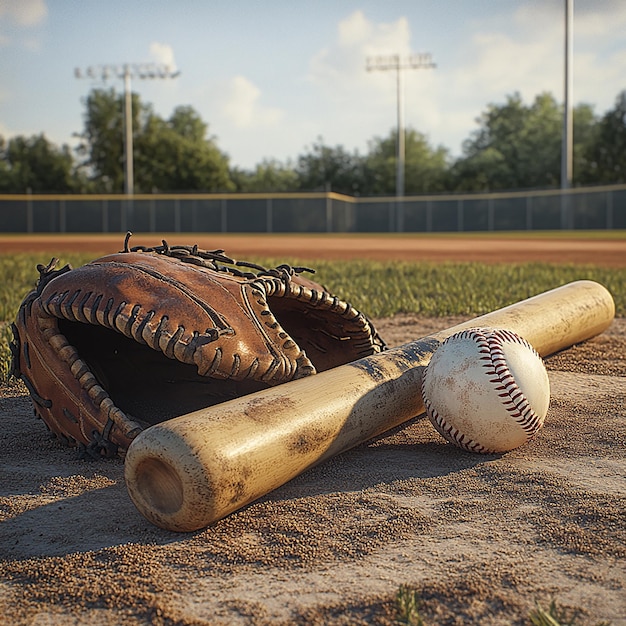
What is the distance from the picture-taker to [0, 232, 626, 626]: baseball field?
1691 millimetres

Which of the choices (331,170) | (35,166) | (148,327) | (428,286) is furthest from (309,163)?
(148,327)

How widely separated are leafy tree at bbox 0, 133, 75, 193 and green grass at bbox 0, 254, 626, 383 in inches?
1654

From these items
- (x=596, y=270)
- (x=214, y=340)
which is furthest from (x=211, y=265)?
(x=596, y=270)

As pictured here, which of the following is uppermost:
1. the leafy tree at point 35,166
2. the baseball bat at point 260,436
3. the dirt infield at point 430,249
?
the leafy tree at point 35,166

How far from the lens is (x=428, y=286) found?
8.51 m

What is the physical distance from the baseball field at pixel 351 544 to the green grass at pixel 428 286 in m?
2.17

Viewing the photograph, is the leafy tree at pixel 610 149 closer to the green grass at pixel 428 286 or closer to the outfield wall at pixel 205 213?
the outfield wall at pixel 205 213

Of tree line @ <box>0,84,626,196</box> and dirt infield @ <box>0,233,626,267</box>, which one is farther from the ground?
tree line @ <box>0,84,626,196</box>

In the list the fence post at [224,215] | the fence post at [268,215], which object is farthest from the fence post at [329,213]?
the fence post at [224,215]

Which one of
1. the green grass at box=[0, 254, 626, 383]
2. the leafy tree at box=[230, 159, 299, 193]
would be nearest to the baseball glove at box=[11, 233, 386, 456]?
the green grass at box=[0, 254, 626, 383]

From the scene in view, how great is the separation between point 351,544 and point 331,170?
182 ft

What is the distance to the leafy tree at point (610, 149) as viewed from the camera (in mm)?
50469

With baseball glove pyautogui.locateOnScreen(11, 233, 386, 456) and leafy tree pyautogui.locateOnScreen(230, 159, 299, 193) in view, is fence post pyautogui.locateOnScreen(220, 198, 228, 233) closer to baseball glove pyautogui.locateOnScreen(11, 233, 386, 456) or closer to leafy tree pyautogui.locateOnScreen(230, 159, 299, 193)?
leafy tree pyautogui.locateOnScreen(230, 159, 299, 193)

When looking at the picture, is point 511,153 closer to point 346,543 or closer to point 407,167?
point 407,167
